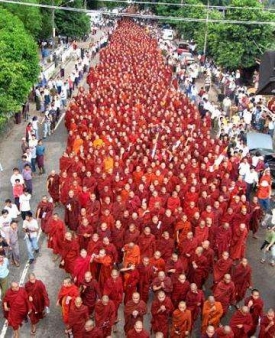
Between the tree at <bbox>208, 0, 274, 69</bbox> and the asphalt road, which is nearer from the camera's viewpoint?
the asphalt road

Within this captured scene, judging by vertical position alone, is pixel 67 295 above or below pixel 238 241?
above

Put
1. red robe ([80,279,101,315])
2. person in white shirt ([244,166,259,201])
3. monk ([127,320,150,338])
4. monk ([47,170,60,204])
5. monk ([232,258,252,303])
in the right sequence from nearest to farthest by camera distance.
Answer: monk ([127,320,150,338]) < red robe ([80,279,101,315]) < monk ([232,258,252,303]) < monk ([47,170,60,204]) < person in white shirt ([244,166,259,201])

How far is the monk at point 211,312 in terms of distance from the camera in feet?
26.8

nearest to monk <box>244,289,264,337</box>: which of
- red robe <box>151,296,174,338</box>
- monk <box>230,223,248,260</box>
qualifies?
red robe <box>151,296,174,338</box>

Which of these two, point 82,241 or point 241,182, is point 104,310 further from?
point 241,182

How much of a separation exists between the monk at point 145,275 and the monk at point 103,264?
1.89 feet

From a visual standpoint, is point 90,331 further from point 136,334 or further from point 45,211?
point 45,211

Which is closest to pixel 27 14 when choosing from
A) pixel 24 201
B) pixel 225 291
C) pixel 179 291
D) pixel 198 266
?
pixel 24 201

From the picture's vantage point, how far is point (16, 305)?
312 inches

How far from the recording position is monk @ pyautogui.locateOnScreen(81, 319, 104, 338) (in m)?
7.40

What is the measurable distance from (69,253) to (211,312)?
2892mm

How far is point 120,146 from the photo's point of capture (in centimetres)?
1469

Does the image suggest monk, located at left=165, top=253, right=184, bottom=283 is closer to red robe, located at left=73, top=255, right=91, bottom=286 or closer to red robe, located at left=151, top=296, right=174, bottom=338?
red robe, located at left=151, top=296, right=174, bottom=338

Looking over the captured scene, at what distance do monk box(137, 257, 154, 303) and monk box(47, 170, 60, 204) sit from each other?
438 cm
